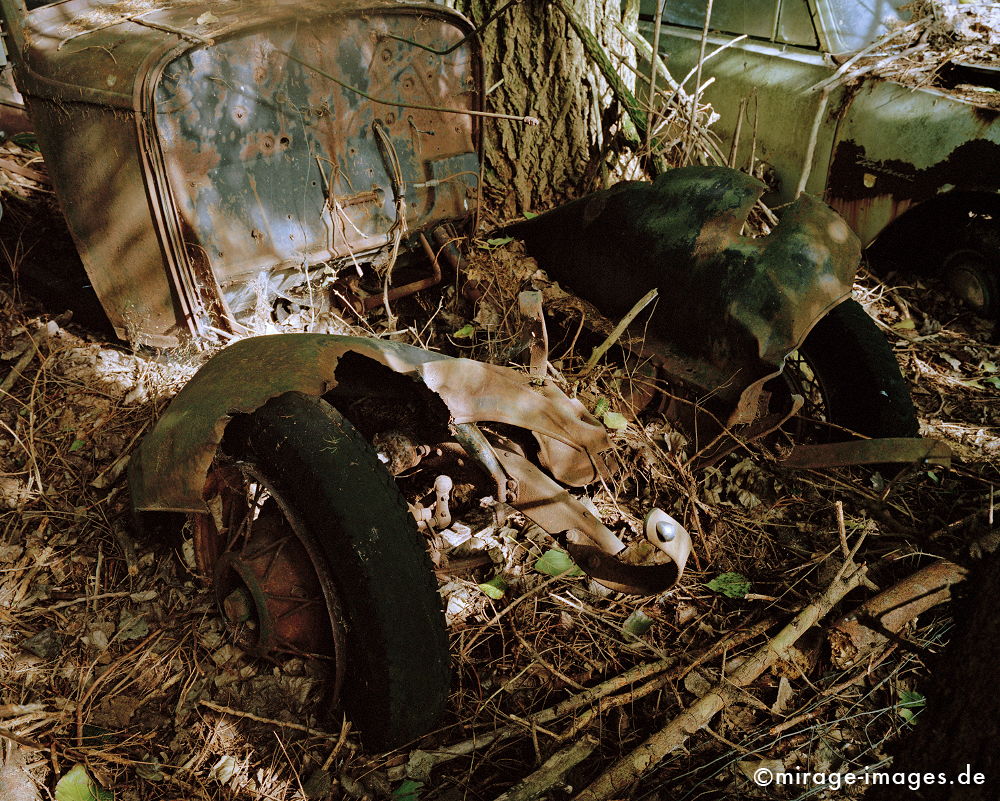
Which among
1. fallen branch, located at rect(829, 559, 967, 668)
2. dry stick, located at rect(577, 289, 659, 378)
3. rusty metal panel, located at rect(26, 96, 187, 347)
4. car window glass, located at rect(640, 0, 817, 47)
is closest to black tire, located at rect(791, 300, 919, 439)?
fallen branch, located at rect(829, 559, 967, 668)

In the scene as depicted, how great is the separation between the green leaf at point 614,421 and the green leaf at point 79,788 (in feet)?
6.38

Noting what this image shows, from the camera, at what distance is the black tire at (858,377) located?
259 centimetres

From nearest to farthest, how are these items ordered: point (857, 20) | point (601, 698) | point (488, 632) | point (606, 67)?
1. point (601, 698)
2. point (488, 632)
3. point (606, 67)
4. point (857, 20)

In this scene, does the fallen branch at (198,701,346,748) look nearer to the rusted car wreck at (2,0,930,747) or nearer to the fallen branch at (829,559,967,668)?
the rusted car wreck at (2,0,930,747)

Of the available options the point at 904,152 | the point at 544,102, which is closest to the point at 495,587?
the point at 544,102

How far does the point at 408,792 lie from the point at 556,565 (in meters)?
0.84

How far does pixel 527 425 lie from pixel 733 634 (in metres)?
0.94

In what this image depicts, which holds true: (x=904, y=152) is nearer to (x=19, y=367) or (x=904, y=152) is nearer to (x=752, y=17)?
(x=752, y=17)

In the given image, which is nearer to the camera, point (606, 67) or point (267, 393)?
point (267, 393)

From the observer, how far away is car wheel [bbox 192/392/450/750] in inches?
61.5

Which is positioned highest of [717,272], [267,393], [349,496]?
[717,272]

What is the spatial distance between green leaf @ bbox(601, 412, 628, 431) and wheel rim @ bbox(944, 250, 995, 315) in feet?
8.56

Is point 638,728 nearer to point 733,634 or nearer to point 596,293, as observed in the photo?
point 733,634

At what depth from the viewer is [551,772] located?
1755 mm
